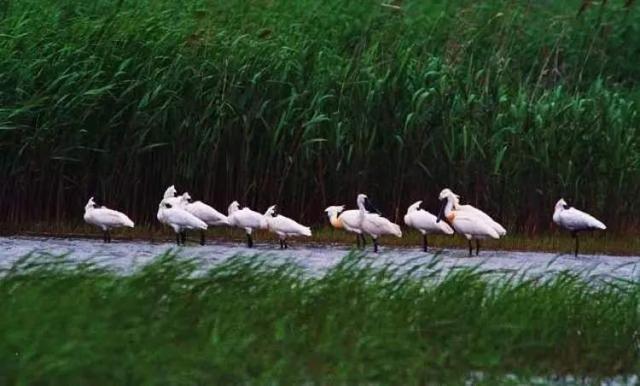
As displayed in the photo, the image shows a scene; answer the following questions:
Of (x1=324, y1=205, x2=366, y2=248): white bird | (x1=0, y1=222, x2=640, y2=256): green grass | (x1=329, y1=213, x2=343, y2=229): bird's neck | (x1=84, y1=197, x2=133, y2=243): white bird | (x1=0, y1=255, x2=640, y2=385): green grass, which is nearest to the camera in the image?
(x1=0, y1=255, x2=640, y2=385): green grass

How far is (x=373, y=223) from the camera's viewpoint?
53.0ft

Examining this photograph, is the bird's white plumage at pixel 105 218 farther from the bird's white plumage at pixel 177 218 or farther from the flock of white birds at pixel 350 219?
the bird's white plumage at pixel 177 218

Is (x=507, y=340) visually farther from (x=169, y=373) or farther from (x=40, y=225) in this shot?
(x=40, y=225)

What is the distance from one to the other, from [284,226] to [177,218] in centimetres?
89

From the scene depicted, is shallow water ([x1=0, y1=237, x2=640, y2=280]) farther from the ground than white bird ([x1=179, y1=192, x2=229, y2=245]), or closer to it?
closer to it

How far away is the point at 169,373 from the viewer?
26.6 ft

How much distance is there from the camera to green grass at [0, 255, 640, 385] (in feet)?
26.8

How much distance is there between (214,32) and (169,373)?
1017 centimetres

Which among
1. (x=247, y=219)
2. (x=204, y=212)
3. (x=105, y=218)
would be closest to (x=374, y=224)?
(x=247, y=219)

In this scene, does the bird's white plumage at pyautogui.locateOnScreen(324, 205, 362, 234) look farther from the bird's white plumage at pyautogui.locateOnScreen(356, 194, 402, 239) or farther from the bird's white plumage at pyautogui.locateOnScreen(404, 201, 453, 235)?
the bird's white plumage at pyautogui.locateOnScreen(404, 201, 453, 235)

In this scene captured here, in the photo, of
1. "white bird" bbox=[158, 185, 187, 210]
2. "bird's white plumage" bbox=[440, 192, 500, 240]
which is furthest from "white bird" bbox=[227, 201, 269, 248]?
"bird's white plumage" bbox=[440, 192, 500, 240]

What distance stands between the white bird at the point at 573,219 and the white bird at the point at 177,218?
2.98 m

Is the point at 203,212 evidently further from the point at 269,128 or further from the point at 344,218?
the point at 269,128

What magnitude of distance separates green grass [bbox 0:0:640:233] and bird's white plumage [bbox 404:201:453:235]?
0.95 meters
